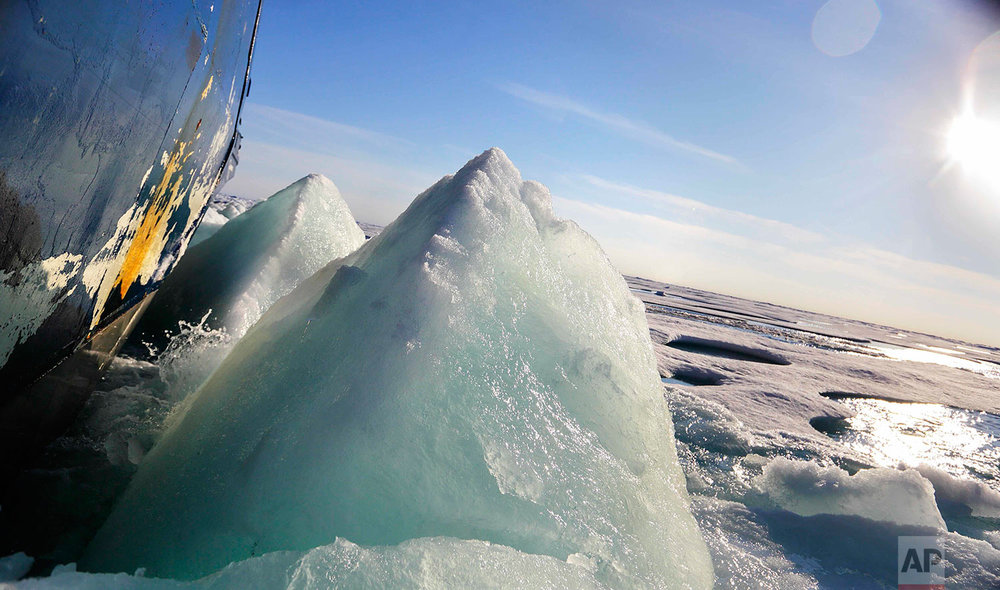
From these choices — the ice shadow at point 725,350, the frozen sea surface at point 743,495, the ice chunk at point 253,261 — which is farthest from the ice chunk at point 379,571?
the ice shadow at point 725,350

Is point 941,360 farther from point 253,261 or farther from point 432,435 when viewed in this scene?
point 432,435

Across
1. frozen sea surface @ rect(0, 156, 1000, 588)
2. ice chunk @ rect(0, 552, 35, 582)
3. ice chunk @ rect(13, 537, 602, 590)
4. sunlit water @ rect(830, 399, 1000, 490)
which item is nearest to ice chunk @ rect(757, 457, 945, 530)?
frozen sea surface @ rect(0, 156, 1000, 588)

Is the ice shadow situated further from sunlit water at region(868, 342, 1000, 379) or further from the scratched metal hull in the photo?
the scratched metal hull

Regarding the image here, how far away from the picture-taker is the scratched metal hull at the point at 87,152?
32.7 inches

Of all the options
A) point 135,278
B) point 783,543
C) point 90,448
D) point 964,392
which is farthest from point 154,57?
Result: point 964,392

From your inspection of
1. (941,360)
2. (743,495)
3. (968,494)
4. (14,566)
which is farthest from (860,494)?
(941,360)

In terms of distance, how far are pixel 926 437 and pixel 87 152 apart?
5592 mm

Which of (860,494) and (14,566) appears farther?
(860,494)

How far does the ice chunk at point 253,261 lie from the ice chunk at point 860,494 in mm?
2744

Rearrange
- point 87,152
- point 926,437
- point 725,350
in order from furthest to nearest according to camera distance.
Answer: point 725,350 < point 926,437 < point 87,152

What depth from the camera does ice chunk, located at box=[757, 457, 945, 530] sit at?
2027 mm

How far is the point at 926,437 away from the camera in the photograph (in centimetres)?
404

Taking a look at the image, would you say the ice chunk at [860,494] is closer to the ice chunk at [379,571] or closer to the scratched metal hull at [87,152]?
the ice chunk at [379,571]

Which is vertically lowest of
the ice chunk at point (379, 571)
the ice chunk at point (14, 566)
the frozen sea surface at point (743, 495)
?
the ice chunk at point (14, 566)
